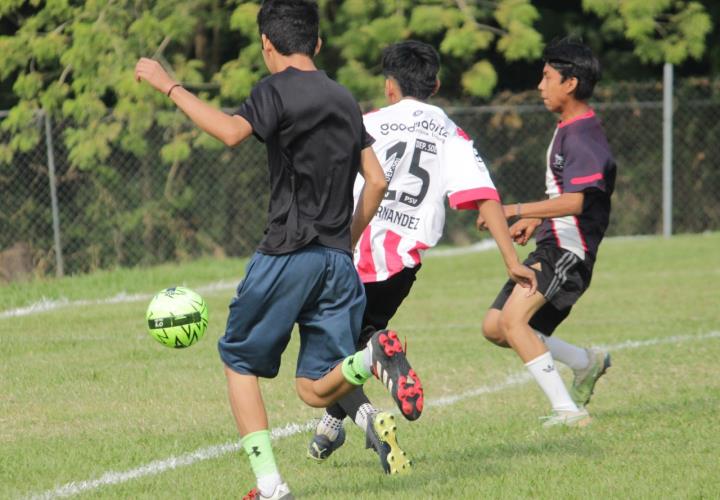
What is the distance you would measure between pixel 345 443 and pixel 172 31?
11715 millimetres

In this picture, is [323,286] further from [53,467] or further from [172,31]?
[172,31]

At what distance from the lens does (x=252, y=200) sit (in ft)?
60.3

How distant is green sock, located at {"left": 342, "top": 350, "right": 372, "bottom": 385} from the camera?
512cm

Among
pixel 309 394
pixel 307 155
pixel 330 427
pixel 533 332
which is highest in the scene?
pixel 307 155

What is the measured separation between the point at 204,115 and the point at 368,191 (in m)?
0.83

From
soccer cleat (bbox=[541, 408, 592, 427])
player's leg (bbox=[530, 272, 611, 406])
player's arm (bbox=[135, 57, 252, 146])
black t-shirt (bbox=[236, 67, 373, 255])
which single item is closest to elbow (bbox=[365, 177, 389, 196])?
black t-shirt (bbox=[236, 67, 373, 255])

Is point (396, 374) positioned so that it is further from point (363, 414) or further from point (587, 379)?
point (587, 379)

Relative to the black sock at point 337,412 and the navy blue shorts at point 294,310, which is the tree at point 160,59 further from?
the navy blue shorts at point 294,310

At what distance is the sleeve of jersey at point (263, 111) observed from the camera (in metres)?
4.89

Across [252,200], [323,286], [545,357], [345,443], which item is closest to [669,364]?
[545,357]

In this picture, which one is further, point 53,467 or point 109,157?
point 109,157

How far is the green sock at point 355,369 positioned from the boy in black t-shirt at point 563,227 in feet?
6.06

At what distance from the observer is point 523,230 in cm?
684

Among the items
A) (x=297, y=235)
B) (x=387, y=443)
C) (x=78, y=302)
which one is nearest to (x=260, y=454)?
(x=387, y=443)
